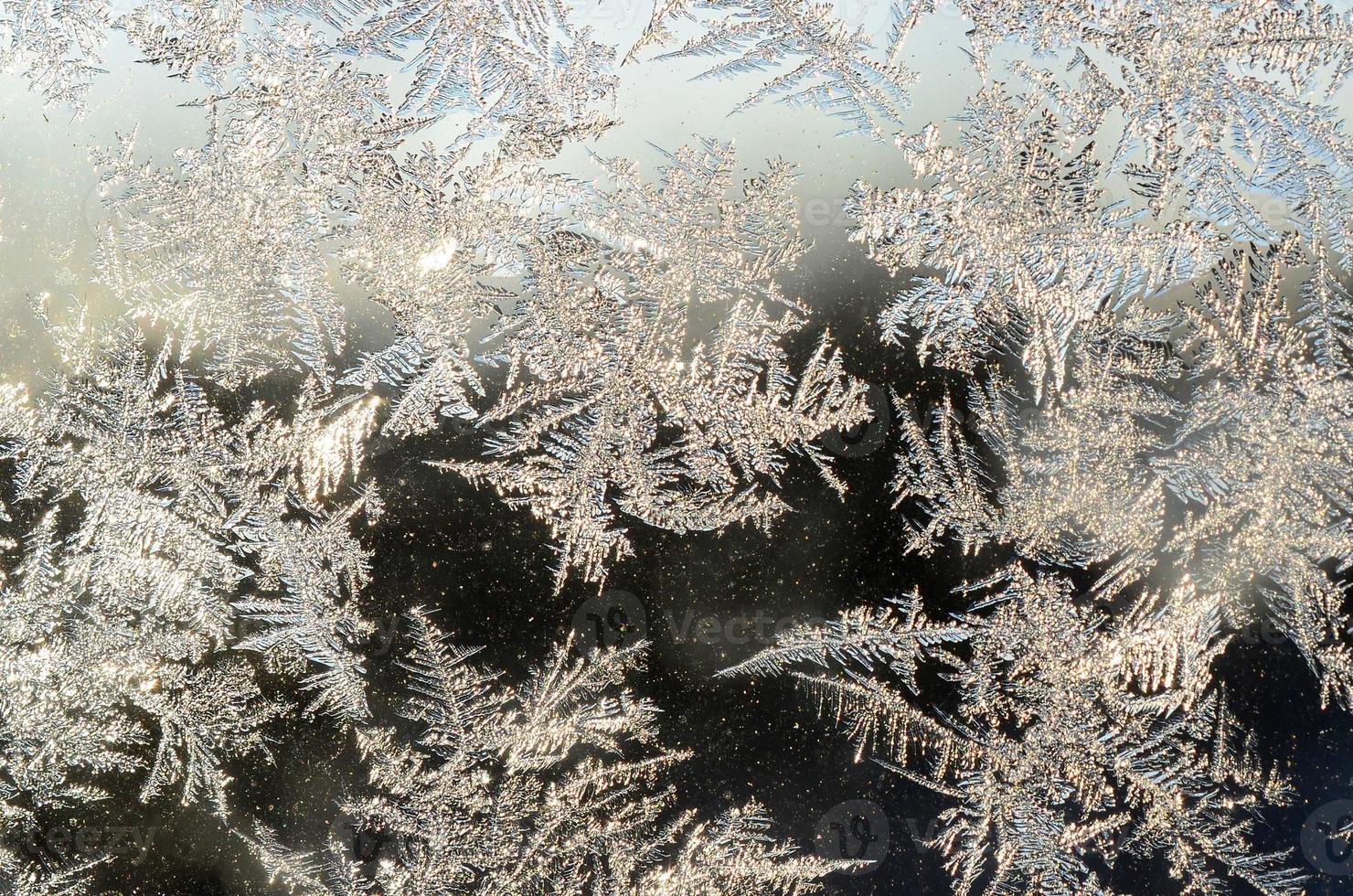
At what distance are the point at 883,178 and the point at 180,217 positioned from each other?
336 millimetres

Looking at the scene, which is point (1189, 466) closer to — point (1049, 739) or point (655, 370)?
point (1049, 739)

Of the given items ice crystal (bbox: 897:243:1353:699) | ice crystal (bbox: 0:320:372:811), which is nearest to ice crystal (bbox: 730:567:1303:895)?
ice crystal (bbox: 897:243:1353:699)

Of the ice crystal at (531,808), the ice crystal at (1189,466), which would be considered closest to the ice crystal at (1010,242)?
the ice crystal at (1189,466)

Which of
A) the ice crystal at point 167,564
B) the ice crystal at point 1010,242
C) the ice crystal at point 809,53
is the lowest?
the ice crystal at point 167,564

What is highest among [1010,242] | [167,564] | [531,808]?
[1010,242]

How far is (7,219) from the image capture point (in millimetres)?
387

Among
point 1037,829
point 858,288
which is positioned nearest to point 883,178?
point 858,288

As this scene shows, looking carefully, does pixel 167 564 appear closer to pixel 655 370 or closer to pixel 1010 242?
pixel 655 370

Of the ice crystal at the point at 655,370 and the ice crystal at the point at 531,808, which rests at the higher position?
the ice crystal at the point at 655,370

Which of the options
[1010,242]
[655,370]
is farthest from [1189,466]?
[655,370]

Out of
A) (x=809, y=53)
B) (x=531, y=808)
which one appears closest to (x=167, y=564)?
(x=531, y=808)

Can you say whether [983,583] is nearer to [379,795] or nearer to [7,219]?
[379,795]

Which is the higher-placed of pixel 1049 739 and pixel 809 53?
pixel 809 53

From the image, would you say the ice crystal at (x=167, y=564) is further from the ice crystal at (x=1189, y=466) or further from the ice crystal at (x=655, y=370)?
the ice crystal at (x=1189, y=466)
